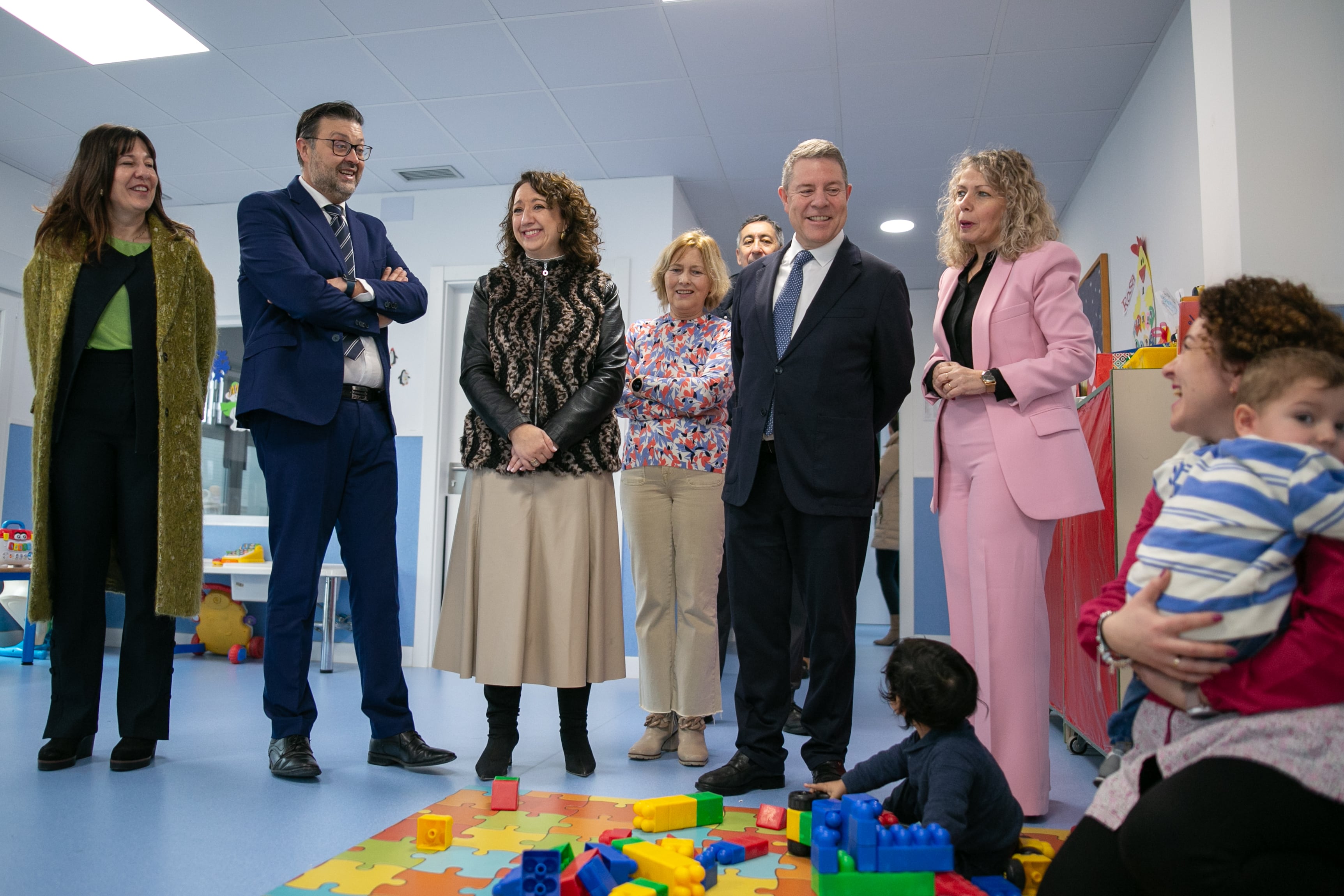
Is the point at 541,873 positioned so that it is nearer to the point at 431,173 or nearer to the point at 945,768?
the point at 945,768

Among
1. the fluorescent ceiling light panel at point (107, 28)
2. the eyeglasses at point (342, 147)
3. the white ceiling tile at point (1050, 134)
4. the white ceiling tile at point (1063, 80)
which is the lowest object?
the eyeglasses at point (342, 147)

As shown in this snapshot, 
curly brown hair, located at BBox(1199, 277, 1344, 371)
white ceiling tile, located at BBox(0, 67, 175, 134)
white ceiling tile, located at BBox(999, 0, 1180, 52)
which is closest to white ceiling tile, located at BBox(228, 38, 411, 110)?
white ceiling tile, located at BBox(0, 67, 175, 134)

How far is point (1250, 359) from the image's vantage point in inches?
44.3

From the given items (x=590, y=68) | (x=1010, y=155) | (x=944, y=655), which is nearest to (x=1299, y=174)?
(x=1010, y=155)

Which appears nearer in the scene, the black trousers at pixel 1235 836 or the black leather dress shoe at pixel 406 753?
the black trousers at pixel 1235 836

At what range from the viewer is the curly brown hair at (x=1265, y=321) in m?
1.09

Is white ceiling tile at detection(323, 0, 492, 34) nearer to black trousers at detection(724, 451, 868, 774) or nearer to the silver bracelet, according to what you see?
black trousers at detection(724, 451, 868, 774)

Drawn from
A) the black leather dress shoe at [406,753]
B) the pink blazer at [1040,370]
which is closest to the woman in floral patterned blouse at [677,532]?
the black leather dress shoe at [406,753]

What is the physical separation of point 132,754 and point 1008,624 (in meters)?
2.17

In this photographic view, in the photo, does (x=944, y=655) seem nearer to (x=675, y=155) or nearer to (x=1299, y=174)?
(x=1299, y=174)

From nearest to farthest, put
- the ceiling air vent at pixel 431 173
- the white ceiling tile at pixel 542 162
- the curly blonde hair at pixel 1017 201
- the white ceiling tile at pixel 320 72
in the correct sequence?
the curly blonde hair at pixel 1017 201
the white ceiling tile at pixel 320 72
the white ceiling tile at pixel 542 162
the ceiling air vent at pixel 431 173

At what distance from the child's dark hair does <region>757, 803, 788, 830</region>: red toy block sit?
358 millimetres

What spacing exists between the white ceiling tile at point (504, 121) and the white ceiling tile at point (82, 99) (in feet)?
4.62

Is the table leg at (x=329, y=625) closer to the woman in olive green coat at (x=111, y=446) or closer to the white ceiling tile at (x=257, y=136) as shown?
the woman in olive green coat at (x=111, y=446)
